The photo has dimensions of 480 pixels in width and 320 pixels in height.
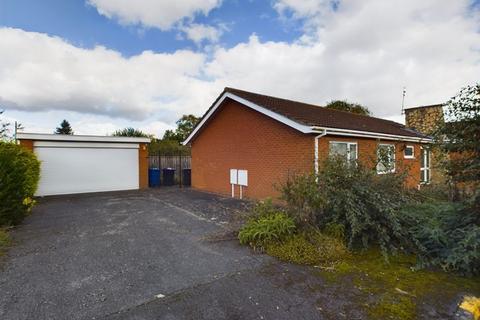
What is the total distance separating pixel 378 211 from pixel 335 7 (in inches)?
292

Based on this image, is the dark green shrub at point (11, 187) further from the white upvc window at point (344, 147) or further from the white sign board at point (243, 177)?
the white upvc window at point (344, 147)

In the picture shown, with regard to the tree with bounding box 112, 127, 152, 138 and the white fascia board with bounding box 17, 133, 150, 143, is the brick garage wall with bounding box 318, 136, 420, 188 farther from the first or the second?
the tree with bounding box 112, 127, 152, 138

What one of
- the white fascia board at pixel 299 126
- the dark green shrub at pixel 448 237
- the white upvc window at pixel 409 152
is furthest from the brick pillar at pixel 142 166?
the white upvc window at pixel 409 152

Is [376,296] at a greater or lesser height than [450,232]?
lesser

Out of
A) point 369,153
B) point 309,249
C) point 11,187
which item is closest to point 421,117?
point 369,153

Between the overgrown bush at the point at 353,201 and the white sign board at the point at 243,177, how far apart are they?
216 inches

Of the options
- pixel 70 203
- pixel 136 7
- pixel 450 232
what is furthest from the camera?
pixel 70 203

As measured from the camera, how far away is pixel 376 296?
126 inches

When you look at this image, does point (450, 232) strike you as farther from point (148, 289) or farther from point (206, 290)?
point (148, 289)

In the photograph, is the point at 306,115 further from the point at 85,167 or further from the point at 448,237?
the point at 85,167

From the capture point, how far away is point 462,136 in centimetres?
424

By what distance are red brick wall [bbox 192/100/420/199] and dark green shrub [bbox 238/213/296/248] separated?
2604 mm

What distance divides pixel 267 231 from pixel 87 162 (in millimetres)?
11908

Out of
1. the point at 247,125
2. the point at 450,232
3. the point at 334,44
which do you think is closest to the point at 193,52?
the point at 247,125
